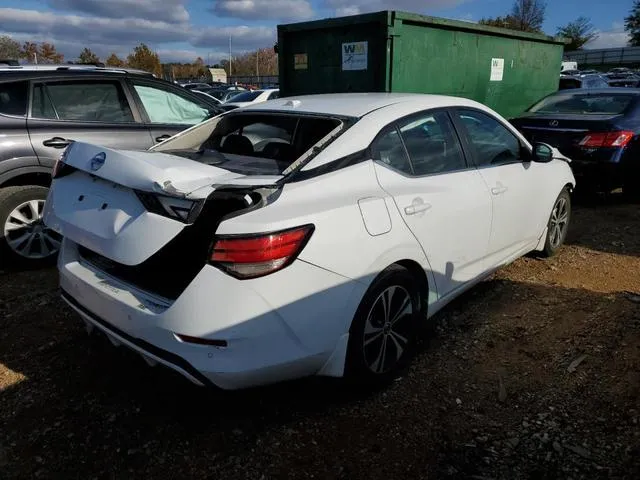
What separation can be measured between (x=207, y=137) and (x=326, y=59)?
3950mm

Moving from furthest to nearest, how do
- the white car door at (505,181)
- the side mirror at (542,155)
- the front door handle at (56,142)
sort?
the front door handle at (56,142) → the side mirror at (542,155) → the white car door at (505,181)

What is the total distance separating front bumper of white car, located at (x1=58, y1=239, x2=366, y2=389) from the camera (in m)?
2.11

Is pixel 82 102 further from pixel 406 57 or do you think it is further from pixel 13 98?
pixel 406 57

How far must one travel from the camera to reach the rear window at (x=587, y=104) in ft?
21.6

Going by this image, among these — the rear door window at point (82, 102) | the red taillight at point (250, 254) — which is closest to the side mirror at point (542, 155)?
the red taillight at point (250, 254)

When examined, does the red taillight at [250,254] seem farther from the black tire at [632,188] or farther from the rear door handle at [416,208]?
the black tire at [632,188]

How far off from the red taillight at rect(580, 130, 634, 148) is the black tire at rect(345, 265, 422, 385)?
4289 millimetres

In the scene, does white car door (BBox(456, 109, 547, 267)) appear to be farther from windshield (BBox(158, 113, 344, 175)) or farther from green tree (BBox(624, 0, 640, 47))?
green tree (BBox(624, 0, 640, 47))

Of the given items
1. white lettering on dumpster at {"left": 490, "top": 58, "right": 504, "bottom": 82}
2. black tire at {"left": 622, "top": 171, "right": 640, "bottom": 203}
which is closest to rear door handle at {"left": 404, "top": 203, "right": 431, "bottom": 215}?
black tire at {"left": 622, "top": 171, "right": 640, "bottom": 203}

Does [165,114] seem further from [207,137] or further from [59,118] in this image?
[207,137]

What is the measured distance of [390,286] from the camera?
2648 millimetres

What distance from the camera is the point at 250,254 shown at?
211cm

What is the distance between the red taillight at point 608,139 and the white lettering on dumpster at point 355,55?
111 inches

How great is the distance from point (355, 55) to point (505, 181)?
366cm
